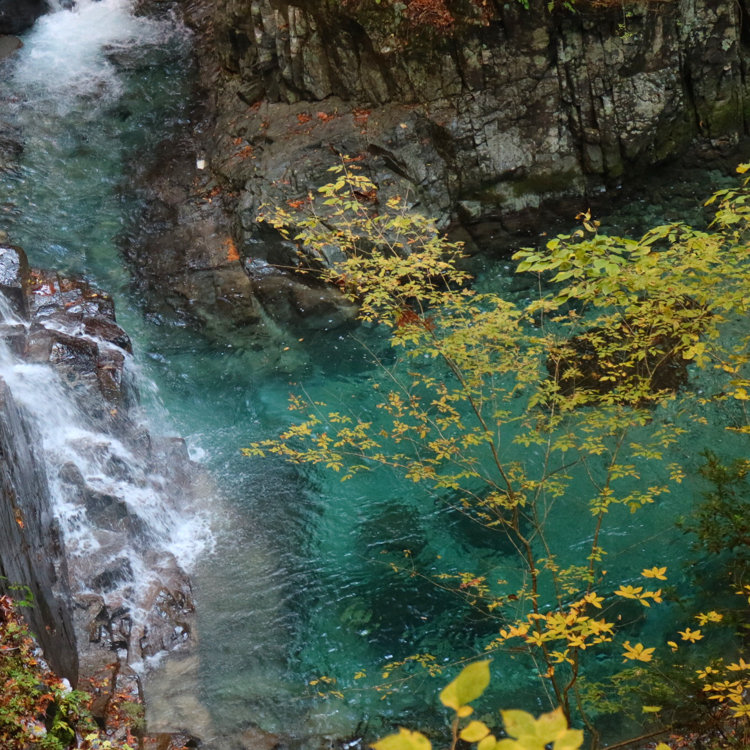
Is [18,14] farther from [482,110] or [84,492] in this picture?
[84,492]

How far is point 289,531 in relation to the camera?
24.1 feet

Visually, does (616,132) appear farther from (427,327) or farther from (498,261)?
(427,327)

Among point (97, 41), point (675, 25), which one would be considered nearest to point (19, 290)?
point (97, 41)

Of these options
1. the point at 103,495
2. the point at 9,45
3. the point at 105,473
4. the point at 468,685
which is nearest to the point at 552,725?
the point at 468,685

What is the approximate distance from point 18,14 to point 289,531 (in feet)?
43.8

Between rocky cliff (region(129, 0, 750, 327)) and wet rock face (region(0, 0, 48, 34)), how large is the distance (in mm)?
7193

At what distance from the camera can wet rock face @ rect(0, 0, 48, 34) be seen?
14.6 meters

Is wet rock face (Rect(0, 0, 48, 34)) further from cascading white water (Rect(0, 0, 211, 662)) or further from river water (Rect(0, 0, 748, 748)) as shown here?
river water (Rect(0, 0, 748, 748))

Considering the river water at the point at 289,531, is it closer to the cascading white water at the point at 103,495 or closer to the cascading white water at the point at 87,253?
the cascading white water at the point at 87,253

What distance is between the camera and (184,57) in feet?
45.9

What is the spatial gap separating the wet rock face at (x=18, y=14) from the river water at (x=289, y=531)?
3.80 m

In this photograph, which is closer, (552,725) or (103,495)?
(552,725)

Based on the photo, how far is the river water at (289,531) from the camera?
19.3 ft

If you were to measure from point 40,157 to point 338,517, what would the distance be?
8.62m
